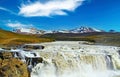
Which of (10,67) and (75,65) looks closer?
(10,67)

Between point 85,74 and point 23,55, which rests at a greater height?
point 23,55

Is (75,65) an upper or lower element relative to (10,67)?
lower

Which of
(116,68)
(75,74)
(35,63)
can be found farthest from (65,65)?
(116,68)

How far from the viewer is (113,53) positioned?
167ft

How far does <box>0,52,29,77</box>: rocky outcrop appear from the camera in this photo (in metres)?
28.2

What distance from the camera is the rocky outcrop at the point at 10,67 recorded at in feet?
92.6

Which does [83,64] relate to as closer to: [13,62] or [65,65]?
[65,65]

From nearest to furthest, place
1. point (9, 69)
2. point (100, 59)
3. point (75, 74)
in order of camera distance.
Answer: point (9, 69)
point (75, 74)
point (100, 59)

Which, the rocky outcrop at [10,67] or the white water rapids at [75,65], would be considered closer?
the rocky outcrop at [10,67]

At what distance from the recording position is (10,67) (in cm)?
2855

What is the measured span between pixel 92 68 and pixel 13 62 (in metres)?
16.9

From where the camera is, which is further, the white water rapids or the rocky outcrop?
the white water rapids

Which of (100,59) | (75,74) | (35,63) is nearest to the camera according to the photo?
(35,63)

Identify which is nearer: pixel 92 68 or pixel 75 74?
pixel 75 74
